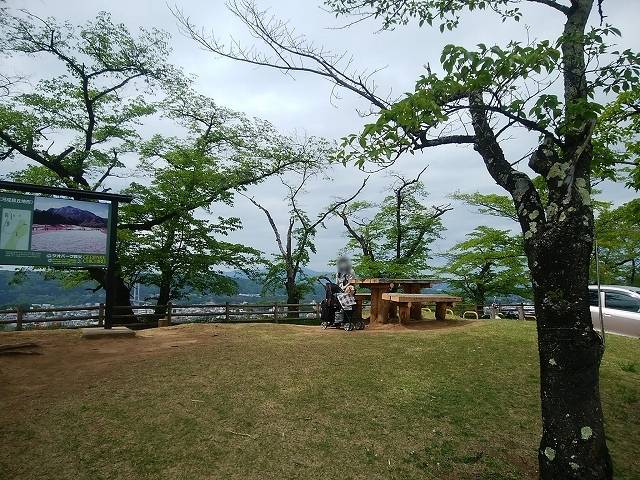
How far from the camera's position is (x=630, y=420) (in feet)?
16.0

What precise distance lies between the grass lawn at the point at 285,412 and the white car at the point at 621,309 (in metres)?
2.96

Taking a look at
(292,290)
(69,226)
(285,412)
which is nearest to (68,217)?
(69,226)

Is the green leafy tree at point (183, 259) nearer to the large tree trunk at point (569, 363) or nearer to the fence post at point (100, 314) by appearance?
the fence post at point (100, 314)

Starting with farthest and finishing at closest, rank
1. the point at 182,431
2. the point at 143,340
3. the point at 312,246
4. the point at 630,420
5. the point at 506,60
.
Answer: the point at 312,246
the point at 143,340
the point at 630,420
the point at 182,431
the point at 506,60

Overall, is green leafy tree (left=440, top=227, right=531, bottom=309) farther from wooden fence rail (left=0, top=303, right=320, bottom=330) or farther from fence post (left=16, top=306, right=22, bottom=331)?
fence post (left=16, top=306, right=22, bottom=331)

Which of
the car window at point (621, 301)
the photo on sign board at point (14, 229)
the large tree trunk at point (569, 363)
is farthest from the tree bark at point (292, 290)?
the large tree trunk at point (569, 363)

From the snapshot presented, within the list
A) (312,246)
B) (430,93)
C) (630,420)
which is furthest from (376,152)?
(312,246)

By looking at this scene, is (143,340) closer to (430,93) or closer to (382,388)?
(382,388)

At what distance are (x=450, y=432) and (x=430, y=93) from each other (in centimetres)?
368

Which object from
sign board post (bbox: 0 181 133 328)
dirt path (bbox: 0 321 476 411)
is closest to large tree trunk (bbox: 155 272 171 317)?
dirt path (bbox: 0 321 476 411)

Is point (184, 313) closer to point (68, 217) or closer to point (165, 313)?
point (165, 313)

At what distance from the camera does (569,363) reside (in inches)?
126

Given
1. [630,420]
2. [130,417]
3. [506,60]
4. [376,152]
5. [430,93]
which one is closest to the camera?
[506,60]

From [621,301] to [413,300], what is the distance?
5.59 meters
